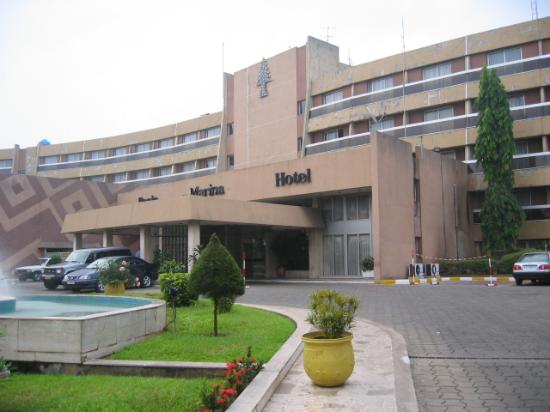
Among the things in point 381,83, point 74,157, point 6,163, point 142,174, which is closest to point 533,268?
point 381,83

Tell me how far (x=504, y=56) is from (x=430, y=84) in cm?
526

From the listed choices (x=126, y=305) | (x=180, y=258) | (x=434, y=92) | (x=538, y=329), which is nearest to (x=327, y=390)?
(x=538, y=329)

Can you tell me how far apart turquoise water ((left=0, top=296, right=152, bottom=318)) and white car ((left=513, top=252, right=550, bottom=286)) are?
56.5ft

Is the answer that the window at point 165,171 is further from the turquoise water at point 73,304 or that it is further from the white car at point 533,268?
the turquoise water at point 73,304

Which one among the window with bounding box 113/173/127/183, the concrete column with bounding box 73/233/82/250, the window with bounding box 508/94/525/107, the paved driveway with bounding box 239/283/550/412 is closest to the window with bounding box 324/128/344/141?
the window with bounding box 508/94/525/107

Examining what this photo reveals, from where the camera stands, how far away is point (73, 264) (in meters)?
24.8

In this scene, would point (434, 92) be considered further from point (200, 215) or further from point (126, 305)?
point (126, 305)

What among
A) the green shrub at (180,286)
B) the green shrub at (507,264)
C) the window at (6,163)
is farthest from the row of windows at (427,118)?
the window at (6,163)

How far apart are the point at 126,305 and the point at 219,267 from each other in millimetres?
3765

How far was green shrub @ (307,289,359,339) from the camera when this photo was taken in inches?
251

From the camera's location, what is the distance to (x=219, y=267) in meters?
9.55

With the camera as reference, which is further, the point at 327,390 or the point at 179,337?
the point at 179,337

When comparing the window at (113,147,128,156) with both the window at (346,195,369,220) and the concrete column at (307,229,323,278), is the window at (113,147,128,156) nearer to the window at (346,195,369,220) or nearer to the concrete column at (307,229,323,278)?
the concrete column at (307,229,323,278)

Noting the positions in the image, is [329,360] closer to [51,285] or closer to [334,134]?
[51,285]
